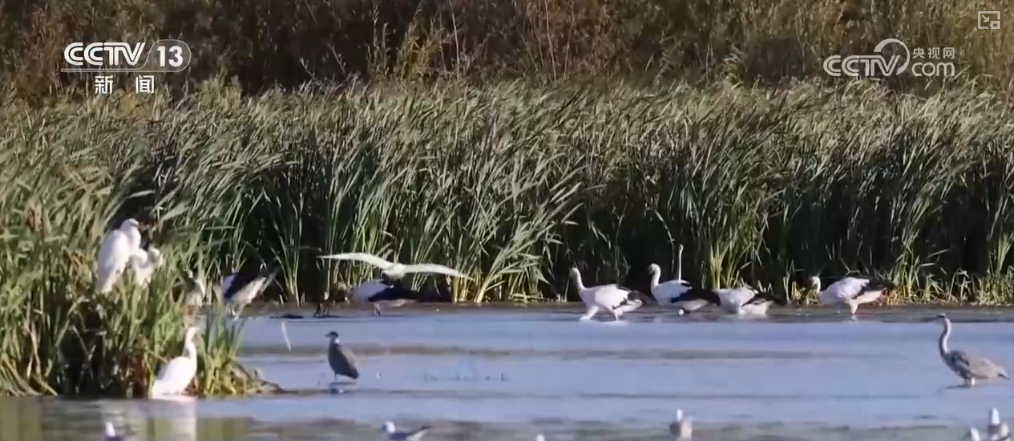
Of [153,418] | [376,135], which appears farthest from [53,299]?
[376,135]

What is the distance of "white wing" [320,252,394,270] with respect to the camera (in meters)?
13.0

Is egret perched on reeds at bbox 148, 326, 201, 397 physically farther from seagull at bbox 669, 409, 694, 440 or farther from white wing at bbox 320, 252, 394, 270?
white wing at bbox 320, 252, 394, 270

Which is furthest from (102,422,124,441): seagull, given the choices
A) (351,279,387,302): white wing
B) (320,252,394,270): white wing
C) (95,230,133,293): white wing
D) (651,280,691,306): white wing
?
(651,280,691,306): white wing

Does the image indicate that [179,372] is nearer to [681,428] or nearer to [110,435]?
[110,435]

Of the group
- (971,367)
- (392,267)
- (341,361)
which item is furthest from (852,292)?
(341,361)

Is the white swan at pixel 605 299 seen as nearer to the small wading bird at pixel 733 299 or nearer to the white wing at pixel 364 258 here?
the small wading bird at pixel 733 299

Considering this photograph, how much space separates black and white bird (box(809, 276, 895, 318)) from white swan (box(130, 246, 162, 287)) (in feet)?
17.4

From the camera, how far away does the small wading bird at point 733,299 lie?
13.1 meters

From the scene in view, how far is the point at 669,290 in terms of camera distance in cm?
1320

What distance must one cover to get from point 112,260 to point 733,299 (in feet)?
16.2

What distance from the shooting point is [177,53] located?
26.8 meters

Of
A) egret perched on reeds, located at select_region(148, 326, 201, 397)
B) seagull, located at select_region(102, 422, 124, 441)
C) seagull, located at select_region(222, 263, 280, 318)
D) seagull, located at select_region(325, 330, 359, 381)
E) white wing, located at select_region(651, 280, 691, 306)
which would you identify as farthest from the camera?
white wing, located at select_region(651, 280, 691, 306)

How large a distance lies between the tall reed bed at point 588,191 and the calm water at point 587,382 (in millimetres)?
506

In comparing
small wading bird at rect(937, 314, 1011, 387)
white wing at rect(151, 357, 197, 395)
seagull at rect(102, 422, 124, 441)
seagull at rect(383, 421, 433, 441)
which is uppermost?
white wing at rect(151, 357, 197, 395)
